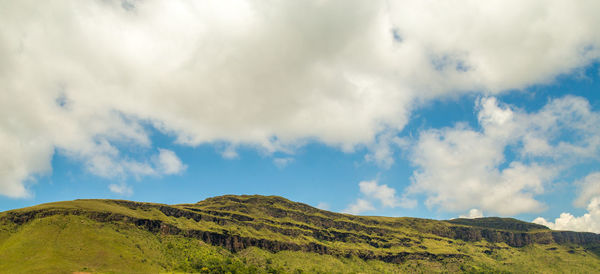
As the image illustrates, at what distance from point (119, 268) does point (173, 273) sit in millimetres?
29600

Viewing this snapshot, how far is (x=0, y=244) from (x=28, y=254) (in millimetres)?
31712

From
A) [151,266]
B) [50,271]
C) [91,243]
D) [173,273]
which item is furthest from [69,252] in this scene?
[173,273]

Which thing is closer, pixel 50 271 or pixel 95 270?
pixel 50 271

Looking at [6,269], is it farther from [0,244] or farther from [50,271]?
[0,244]

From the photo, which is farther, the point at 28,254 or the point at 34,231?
the point at 34,231

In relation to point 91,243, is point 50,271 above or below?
below

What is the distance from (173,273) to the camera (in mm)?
196750

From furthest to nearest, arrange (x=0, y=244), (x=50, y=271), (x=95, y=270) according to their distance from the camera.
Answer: (x=0, y=244) → (x=95, y=270) → (x=50, y=271)

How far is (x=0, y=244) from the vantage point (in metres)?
189

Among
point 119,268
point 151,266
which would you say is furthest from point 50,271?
point 151,266

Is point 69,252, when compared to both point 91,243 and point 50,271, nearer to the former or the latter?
point 91,243

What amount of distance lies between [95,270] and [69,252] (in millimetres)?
23718

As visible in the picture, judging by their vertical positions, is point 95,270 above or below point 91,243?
below

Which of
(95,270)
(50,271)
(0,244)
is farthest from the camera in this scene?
(0,244)
